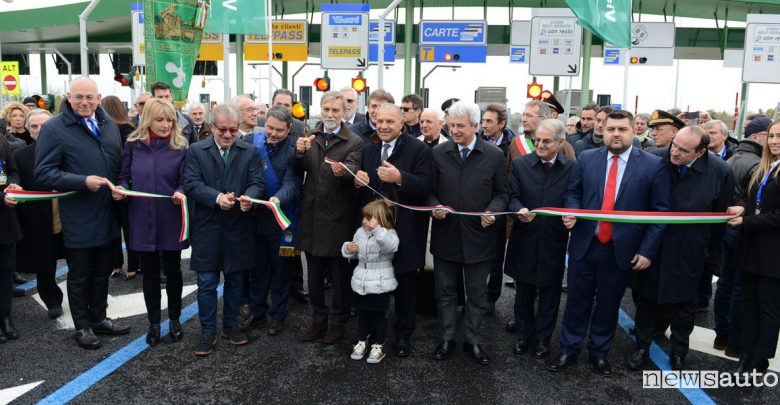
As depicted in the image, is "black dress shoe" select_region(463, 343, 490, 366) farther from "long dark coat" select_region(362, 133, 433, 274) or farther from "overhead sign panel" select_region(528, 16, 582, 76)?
"overhead sign panel" select_region(528, 16, 582, 76)

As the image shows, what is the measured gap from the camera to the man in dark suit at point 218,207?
4.53 metres

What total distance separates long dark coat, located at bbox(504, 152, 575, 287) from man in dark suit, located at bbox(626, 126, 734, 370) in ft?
2.22

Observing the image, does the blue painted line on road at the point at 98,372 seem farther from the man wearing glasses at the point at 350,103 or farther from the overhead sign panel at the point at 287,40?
the overhead sign panel at the point at 287,40

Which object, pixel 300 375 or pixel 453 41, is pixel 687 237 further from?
pixel 453 41

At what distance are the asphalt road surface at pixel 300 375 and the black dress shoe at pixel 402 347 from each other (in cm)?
5

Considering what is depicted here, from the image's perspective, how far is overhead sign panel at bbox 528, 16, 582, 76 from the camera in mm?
12875

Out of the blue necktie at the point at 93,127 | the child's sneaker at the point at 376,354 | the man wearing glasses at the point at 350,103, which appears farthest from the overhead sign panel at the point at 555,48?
the blue necktie at the point at 93,127

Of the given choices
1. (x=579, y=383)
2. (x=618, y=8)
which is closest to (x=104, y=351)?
(x=579, y=383)

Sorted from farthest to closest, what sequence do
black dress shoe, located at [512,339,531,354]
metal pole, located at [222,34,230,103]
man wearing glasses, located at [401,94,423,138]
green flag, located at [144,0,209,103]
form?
1. metal pole, located at [222,34,230,103]
2. green flag, located at [144,0,209,103]
3. man wearing glasses, located at [401,94,423,138]
4. black dress shoe, located at [512,339,531,354]

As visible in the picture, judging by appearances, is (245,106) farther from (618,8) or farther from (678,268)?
(618,8)

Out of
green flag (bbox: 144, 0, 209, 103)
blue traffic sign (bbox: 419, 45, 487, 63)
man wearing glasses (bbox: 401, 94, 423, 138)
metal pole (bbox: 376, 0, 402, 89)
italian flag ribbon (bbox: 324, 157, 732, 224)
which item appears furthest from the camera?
blue traffic sign (bbox: 419, 45, 487, 63)

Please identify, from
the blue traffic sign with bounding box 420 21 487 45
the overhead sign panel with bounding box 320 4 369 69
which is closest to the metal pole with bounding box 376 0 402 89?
the overhead sign panel with bounding box 320 4 369 69

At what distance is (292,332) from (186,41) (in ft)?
16.1

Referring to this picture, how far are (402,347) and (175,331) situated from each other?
6.38ft
